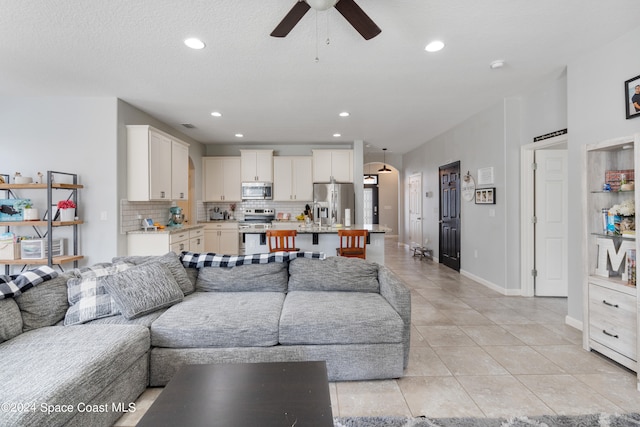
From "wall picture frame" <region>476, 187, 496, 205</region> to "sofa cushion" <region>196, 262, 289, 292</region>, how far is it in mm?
3505

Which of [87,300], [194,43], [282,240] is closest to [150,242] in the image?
[282,240]

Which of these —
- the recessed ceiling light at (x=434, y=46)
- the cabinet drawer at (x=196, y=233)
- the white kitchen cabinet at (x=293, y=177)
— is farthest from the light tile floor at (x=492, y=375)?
the white kitchen cabinet at (x=293, y=177)

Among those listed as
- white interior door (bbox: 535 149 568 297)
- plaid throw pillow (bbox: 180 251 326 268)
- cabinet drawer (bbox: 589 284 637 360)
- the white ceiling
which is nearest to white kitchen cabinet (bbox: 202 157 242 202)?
the white ceiling

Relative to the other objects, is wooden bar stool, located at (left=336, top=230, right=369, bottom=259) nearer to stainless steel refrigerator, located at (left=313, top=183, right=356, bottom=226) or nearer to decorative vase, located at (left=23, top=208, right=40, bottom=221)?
stainless steel refrigerator, located at (left=313, top=183, right=356, bottom=226)

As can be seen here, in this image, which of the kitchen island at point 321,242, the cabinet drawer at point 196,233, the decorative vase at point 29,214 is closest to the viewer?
the decorative vase at point 29,214

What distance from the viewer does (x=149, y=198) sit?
182 inches

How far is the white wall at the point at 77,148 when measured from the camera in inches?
171

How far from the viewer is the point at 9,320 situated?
1913mm

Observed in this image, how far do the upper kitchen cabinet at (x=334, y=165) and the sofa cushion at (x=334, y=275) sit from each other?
443 centimetres

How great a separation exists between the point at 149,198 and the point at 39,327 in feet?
9.13

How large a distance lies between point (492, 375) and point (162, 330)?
7.73 feet

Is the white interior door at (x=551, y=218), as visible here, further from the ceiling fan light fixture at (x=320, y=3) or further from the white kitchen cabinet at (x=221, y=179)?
the white kitchen cabinet at (x=221, y=179)

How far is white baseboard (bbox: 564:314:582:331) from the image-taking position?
3.26 m

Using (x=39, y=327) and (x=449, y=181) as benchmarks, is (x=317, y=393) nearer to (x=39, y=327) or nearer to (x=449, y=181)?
(x=39, y=327)
